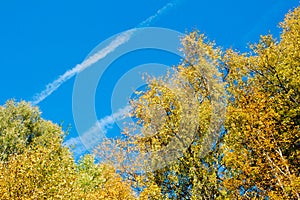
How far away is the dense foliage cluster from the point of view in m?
26.8

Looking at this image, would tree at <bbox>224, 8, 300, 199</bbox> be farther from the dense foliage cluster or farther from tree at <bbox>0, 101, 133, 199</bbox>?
tree at <bbox>0, 101, 133, 199</bbox>

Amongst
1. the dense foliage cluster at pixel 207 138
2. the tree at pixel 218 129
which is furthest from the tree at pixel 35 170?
the tree at pixel 218 129

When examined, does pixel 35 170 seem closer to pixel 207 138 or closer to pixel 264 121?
pixel 207 138

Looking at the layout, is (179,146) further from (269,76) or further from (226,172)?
(269,76)

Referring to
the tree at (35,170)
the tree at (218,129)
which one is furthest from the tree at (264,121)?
the tree at (35,170)

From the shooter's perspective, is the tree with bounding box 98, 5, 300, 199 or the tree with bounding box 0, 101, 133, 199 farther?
the tree with bounding box 98, 5, 300, 199

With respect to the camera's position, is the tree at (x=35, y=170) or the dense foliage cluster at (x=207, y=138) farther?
the dense foliage cluster at (x=207, y=138)

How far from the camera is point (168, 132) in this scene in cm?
3000

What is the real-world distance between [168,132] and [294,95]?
11.0 metres

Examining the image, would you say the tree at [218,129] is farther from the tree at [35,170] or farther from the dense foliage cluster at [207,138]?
the tree at [35,170]

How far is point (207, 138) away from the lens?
94.8ft

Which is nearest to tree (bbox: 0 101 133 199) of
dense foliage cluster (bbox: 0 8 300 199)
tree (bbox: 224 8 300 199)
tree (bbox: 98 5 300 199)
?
dense foliage cluster (bbox: 0 8 300 199)

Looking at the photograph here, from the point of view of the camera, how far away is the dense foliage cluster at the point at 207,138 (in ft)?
87.8

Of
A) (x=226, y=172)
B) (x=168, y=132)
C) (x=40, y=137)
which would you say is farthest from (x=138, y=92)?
(x=40, y=137)
